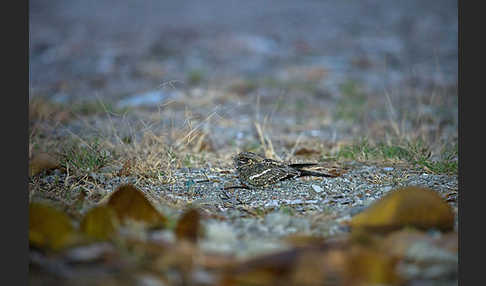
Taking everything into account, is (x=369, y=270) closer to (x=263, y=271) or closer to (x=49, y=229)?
(x=263, y=271)

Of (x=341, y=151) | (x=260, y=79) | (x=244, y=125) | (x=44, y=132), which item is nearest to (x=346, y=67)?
(x=260, y=79)

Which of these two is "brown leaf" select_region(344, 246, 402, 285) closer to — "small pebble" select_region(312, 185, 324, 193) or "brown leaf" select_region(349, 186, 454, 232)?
"brown leaf" select_region(349, 186, 454, 232)

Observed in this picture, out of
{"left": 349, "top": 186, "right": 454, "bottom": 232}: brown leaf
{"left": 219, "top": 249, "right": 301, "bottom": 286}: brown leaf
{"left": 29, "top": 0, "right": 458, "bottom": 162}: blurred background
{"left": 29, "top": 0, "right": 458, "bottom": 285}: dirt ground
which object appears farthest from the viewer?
{"left": 29, "top": 0, "right": 458, "bottom": 162}: blurred background

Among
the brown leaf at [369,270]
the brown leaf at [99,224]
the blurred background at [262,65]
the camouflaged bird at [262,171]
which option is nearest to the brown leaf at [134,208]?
the brown leaf at [99,224]

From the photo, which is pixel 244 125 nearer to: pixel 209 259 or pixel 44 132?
pixel 44 132

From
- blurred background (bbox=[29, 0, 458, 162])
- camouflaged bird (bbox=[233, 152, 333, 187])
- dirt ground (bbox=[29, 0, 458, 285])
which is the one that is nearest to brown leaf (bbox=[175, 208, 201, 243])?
dirt ground (bbox=[29, 0, 458, 285])

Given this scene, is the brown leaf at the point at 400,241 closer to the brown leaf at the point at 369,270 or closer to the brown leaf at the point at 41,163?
the brown leaf at the point at 369,270
